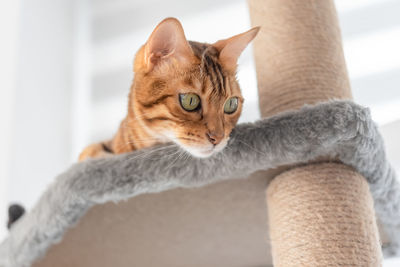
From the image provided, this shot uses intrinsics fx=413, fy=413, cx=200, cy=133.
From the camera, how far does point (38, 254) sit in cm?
95

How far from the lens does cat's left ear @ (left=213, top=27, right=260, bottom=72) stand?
90cm

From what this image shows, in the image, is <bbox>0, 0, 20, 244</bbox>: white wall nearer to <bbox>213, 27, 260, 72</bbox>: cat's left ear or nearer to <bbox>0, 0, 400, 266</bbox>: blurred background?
<bbox>0, 0, 400, 266</bbox>: blurred background

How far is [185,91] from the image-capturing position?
818 millimetres

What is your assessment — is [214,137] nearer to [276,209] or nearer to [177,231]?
[276,209]

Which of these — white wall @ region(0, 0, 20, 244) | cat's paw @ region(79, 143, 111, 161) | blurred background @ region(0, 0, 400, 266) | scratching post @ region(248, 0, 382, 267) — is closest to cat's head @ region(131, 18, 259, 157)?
scratching post @ region(248, 0, 382, 267)

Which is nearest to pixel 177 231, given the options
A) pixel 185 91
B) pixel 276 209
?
A: pixel 276 209

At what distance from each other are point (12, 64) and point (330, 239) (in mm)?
1667

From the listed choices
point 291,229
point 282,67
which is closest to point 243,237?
point 291,229

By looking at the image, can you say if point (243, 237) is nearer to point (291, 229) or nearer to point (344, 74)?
point (291, 229)

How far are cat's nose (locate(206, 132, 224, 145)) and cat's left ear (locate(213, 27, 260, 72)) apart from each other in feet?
0.67

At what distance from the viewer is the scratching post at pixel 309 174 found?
77 cm

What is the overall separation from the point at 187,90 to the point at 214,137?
12 centimetres

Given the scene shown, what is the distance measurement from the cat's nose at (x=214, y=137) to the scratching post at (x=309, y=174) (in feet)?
0.55

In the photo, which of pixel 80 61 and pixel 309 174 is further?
pixel 80 61
